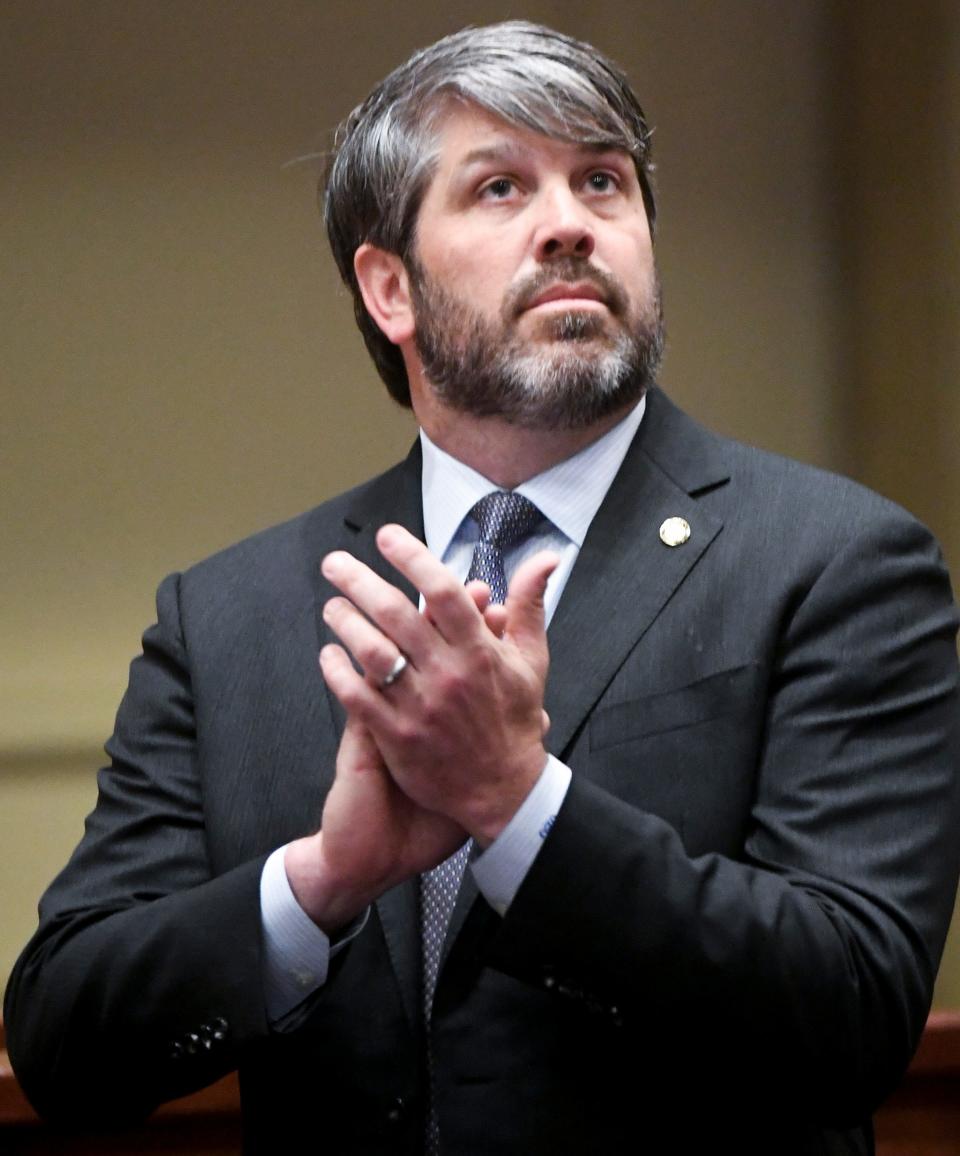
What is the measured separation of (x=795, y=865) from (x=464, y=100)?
3.01 ft

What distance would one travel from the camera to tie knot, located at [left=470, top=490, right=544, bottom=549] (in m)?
1.84

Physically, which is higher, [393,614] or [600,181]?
[600,181]

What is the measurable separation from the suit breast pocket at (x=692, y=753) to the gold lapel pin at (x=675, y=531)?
165mm

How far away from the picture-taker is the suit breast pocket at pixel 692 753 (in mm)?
1625

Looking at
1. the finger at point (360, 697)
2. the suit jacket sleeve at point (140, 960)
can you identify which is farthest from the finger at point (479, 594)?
the suit jacket sleeve at point (140, 960)

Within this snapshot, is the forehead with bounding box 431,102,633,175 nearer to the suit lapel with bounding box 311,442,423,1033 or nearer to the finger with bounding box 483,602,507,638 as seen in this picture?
the suit lapel with bounding box 311,442,423,1033

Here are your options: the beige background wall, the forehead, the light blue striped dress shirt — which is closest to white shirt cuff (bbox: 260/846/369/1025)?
the light blue striped dress shirt

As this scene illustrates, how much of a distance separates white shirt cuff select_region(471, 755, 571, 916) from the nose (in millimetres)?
643

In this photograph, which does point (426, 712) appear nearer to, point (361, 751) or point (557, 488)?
point (361, 751)

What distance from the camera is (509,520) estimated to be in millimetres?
1847

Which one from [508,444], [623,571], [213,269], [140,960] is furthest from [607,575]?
[213,269]

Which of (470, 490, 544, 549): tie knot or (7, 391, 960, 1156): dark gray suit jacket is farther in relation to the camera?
(470, 490, 544, 549): tie knot

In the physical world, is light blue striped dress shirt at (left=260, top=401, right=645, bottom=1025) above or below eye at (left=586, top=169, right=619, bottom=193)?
below

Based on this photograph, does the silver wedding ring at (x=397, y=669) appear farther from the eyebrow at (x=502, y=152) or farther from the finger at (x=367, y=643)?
the eyebrow at (x=502, y=152)
